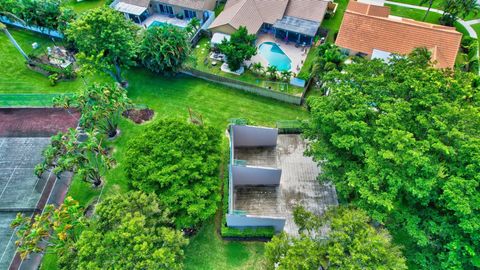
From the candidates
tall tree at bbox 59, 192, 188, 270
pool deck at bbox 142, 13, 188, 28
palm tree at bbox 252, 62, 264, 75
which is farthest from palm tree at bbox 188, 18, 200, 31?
tall tree at bbox 59, 192, 188, 270

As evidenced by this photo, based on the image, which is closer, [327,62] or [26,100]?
[327,62]

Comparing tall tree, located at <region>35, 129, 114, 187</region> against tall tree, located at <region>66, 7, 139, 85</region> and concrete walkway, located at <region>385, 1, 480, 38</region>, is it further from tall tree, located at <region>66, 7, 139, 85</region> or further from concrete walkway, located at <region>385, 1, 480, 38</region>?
concrete walkway, located at <region>385, 1, 480, 38</region>

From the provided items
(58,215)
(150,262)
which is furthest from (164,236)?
(58,215)

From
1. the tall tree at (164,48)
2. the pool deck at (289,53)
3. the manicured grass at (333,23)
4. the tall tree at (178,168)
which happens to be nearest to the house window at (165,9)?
the tall tree at (164,48)

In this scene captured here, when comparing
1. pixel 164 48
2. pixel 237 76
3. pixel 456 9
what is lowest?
pixel 237 76

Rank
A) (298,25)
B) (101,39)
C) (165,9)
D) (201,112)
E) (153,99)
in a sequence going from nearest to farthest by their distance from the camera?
(101,39) < (201,112) < (153,99) < (298,25) < (165,9)

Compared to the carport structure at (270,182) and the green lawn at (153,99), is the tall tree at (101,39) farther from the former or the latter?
the carport structure at (270,182)

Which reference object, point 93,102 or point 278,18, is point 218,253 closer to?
point 93,102

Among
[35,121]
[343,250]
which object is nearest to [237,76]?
[35,121]
